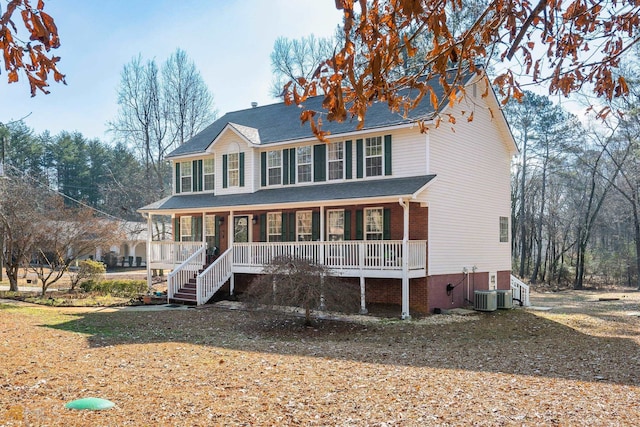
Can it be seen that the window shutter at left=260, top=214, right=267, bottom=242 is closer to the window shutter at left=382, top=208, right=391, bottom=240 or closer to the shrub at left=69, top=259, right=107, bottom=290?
the window shutter at left=382, top=208, right=391, bottom=240

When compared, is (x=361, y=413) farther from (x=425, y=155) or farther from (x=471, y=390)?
(x=425, y=155)

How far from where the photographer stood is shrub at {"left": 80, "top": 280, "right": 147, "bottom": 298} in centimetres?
2339

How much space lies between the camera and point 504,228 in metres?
22.6

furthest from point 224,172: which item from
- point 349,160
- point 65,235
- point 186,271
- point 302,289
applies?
point 302,289

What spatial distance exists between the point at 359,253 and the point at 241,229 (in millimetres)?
6757

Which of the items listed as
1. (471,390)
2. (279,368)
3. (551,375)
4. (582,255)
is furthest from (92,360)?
(582,255)

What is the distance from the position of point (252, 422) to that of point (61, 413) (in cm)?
204

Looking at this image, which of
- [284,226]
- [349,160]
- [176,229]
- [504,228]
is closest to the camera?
[349,160]

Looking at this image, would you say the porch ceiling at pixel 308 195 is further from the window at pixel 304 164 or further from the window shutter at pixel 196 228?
the window shutter at pixel 196 228

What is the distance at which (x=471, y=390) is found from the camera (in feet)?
24.7

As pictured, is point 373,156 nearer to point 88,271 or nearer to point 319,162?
point 319,162

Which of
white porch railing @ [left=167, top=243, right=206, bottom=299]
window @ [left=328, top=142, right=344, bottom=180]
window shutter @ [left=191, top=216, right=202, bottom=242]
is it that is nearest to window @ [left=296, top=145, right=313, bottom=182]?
window @ [left=328, top=142, right=344, bottom=180]

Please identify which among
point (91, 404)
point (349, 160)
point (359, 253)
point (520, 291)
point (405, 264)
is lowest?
point (520, 291)

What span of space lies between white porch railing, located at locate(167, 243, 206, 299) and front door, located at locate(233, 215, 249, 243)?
4.68 feet
